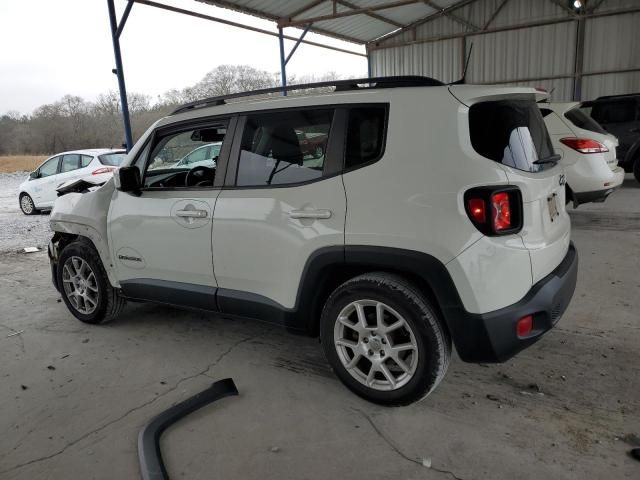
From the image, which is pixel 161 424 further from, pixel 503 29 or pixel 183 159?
pixel 503 29

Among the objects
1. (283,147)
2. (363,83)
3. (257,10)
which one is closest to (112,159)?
(257,10)

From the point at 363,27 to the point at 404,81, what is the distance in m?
16.4

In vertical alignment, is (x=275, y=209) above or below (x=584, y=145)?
below

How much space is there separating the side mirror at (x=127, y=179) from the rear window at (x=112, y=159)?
850cm

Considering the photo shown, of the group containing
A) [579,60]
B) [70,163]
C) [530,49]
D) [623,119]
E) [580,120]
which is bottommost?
[70,163]

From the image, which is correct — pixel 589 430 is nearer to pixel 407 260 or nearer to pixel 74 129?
pixel 407 260

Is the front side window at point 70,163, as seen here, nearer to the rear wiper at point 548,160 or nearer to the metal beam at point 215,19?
the metal beam at point 215,19

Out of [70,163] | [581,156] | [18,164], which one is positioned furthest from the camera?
[18,164]

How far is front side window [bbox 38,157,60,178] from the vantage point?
39.2 ft

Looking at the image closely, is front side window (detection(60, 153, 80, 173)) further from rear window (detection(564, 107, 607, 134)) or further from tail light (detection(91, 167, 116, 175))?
rear window (detection(564, 107, 607, 134))

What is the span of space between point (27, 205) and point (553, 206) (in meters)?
12.6

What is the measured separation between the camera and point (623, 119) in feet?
32.6

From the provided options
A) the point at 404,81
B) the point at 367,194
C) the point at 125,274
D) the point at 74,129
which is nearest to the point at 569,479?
the point at 367,194

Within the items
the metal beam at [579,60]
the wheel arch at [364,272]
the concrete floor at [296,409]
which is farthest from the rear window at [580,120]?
the metal beam at [579,60]
